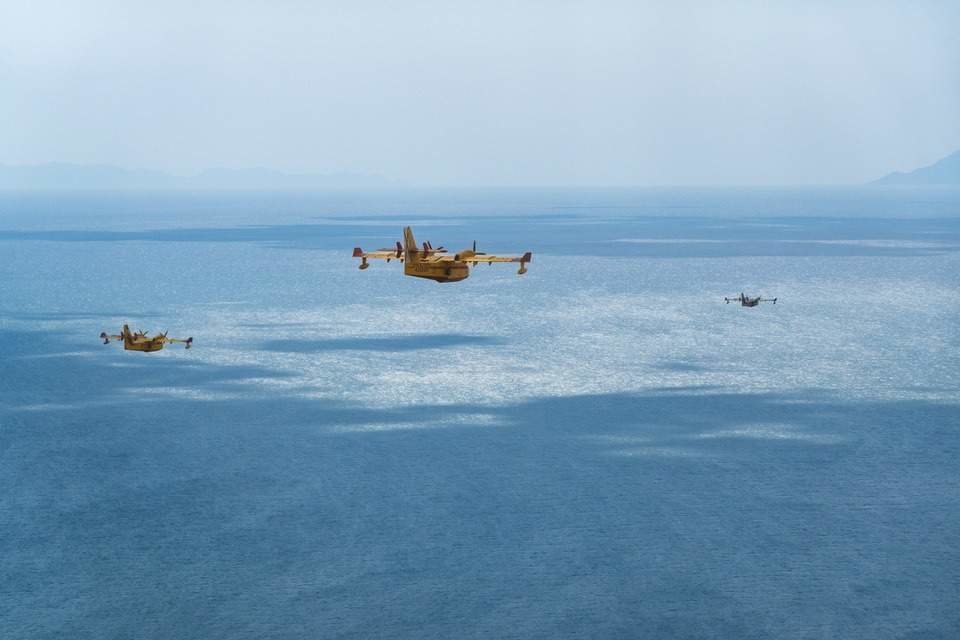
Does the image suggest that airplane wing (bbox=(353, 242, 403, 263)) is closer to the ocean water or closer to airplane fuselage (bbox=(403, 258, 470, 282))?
airplane fuselage (bbox=(403, 258, 470, 282))

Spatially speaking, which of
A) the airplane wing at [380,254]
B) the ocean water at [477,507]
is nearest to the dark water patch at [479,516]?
the ocean water at [477,507]

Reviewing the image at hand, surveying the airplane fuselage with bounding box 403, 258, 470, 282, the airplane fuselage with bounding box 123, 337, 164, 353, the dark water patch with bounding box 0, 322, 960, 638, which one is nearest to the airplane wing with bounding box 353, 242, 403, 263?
the airplane fuselage with bounding box 403, 258, 470, 282

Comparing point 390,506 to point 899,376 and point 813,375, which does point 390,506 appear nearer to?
point 813,375

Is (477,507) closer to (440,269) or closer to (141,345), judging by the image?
(440,269)

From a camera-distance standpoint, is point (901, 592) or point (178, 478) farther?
point (178, 478)

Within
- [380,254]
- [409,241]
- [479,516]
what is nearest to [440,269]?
[409,241]

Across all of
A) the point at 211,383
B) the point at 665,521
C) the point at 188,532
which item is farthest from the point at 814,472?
the point at 211,383

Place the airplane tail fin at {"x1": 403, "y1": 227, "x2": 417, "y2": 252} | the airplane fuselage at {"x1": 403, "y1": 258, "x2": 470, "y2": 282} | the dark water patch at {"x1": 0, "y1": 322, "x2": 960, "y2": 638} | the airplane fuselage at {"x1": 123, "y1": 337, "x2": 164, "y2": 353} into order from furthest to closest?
the airplane fuselage at {"x1": 123, "y1": 337, "x2": 164, "y2": 353}
the dark water patch at {"x1": 0, "y1": 322, "x2": 960, "y2": 638}
the airplane fuselage at {"x1": 403, "y1": 258, "x2": 470, "y2": 282}
the airplane tail fin at {"x1": 403, "y1": 227, "x2": 417, "y2": 252}

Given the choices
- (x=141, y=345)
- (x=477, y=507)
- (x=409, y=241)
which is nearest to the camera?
(x=409, y=241)

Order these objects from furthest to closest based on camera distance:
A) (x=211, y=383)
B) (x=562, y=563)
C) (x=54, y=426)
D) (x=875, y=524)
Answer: (x=211, y=383) → (x=54, y=426) → (x=875, y=524) → (x=562, y=563)

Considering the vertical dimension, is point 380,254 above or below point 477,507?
above

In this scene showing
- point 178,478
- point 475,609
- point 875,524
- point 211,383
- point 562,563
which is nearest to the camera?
point 475,609
